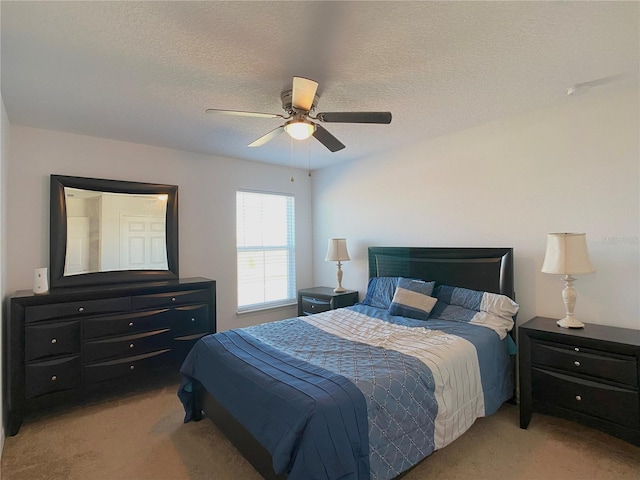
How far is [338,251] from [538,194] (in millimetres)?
2287

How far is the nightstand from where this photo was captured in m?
4.15

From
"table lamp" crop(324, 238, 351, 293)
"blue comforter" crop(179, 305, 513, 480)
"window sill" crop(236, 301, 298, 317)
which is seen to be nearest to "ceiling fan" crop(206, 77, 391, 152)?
"blue comforter" crop(179, 305, 513, 480)

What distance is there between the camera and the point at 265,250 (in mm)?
4793

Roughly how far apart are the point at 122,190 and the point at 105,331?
147 cm

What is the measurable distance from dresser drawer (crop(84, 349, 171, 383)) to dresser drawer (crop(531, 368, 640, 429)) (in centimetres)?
330

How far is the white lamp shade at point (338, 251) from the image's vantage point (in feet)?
14.2

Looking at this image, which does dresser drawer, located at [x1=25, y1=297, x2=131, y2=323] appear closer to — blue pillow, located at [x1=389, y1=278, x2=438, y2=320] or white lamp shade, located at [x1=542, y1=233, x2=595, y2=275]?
blue pillow, located at [x1=389, y1=278, x2=438, y2=320]

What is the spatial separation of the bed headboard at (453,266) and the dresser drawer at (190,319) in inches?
80.4

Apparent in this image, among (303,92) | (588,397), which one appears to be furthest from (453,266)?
A: (303,92)

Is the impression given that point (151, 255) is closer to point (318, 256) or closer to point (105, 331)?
point (105, 331)

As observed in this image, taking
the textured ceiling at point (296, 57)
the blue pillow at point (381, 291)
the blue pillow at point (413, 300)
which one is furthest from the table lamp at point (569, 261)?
the blue pillow at point (381, 291)

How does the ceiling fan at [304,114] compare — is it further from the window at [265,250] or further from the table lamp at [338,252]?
the window at [265,250]

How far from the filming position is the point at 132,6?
5.10ft

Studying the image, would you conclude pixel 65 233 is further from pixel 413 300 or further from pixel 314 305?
pixel 413 300
